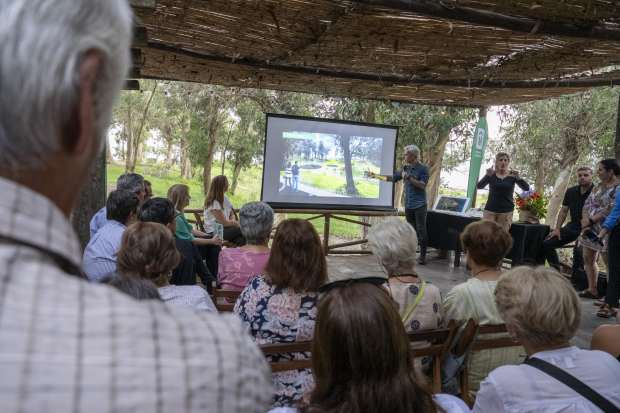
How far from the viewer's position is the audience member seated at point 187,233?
403 cm

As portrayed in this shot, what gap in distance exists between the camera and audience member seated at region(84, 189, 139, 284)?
106 inches

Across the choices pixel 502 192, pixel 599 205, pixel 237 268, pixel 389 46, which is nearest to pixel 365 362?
pixel 237 268

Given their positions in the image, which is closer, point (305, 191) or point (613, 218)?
point (613, 218)

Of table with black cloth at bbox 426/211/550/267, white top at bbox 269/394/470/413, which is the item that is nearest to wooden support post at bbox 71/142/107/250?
white top at bbox 269/394/470/413

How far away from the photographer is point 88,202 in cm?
425

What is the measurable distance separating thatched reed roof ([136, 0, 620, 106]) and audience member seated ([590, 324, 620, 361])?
239cm

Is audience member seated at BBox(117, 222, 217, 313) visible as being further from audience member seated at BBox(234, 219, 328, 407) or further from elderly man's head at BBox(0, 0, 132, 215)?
elderly man's head at BBox(0, 0, 132, 215)

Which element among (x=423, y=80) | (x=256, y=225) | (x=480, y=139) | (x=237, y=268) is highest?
(x=423, y=80)

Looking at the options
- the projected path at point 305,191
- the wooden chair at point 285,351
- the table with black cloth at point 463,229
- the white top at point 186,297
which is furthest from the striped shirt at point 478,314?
the projected path at point 305,191

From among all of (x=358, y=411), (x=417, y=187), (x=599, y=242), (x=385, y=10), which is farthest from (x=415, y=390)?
(x=417, y=187)

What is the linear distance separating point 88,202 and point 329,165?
3.92 m

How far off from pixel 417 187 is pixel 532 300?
5.21 meters

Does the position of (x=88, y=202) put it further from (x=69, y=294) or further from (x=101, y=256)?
(x=69, y=294)

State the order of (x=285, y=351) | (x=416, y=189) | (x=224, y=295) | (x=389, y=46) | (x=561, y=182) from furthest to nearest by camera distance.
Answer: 1. (x=561, y=182)
2. (x=416, y=189)
3. (x=389, y=46)
4. (x=224, y=295)
5. (x=285, y=351)
